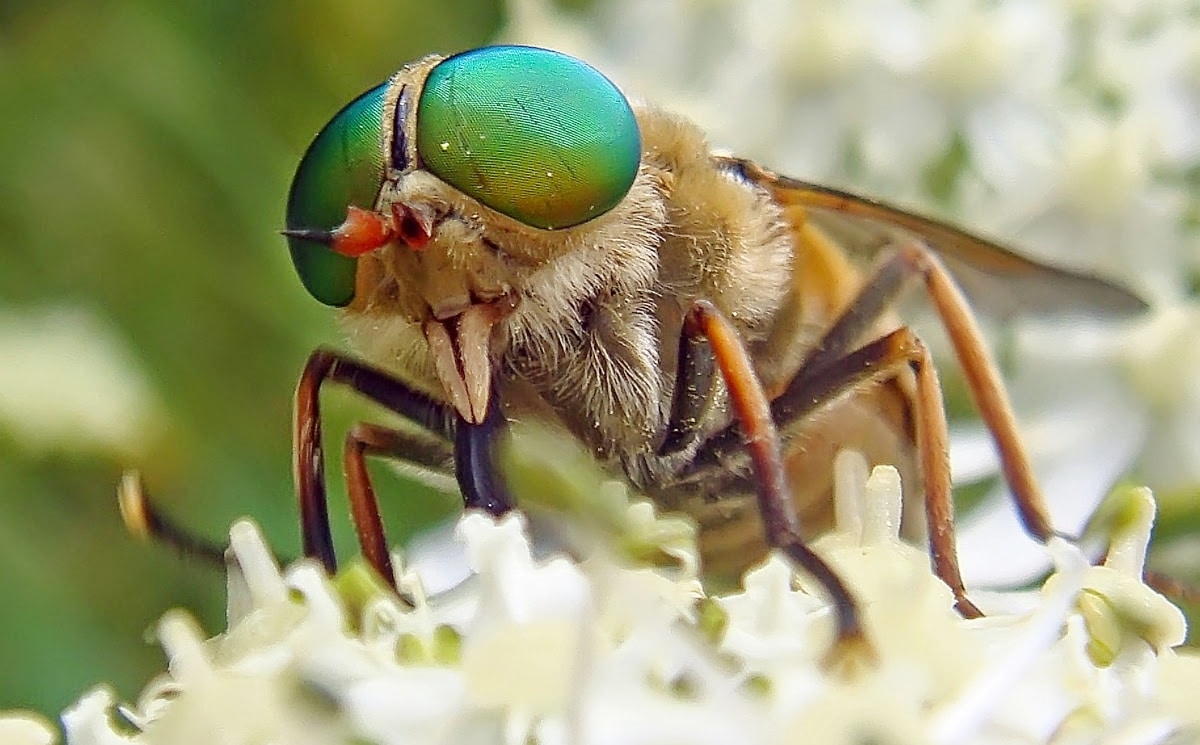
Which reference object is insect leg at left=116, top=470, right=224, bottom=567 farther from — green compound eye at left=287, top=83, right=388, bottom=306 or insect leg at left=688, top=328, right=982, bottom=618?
insect leg at left=688, top=328, right=982, bottom=618

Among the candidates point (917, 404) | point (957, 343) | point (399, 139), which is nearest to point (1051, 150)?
point (957, 343)

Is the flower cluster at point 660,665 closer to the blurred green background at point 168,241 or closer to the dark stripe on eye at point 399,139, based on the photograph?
the dark stripe on eye at point 399,139

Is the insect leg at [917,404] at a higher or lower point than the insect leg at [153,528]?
higher

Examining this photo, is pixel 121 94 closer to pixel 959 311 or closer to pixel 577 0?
pixel 577 0

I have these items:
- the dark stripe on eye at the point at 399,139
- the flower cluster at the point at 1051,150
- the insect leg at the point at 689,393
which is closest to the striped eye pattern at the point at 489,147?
the dark stripe on eye at the point at 399,139

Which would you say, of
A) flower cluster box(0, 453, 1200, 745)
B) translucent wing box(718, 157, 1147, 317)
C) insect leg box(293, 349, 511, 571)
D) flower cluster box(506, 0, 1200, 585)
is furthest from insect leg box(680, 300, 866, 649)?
flower cluster box(506, 0, 1200, 585)

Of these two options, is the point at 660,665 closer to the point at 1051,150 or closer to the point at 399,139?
the point at 399,139

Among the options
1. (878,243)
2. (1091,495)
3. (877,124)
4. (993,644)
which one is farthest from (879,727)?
(877,124)
